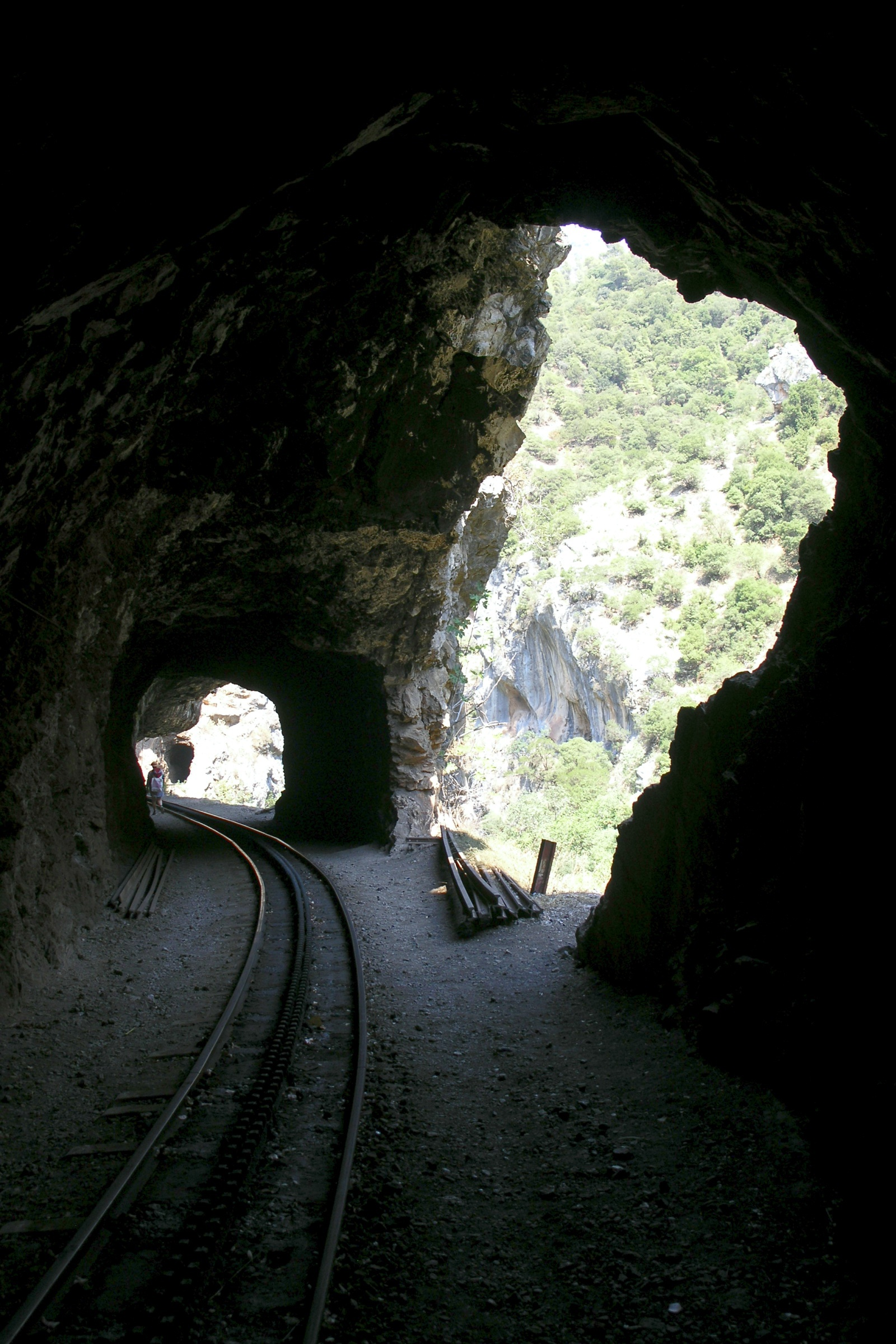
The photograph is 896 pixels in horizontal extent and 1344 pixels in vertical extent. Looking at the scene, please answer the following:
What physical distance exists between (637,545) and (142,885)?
46637 millimetres

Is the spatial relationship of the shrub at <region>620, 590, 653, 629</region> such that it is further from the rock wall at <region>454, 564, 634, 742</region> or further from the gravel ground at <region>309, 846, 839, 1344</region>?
the gravel ground at <region>309, 846, 839, 1344</region>

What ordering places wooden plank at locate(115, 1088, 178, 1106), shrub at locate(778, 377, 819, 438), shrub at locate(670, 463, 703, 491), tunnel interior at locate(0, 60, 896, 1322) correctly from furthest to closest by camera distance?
shrub at locate(670, 463, 703, 491) < shrub at locate(778, 377, 819, 438) < wooden plank at locate(115, 1088, 178, 1106) < tunnel interior at locate(0, 60, 896, 1322)

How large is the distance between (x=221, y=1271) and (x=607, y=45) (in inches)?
269

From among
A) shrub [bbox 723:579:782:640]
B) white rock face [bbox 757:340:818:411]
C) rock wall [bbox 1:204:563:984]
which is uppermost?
white rock face [bbox 757:340:818:411]

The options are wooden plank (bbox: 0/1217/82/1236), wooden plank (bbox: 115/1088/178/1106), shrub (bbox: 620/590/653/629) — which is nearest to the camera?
wooden plank (bbox: 0/1217/82/1236)

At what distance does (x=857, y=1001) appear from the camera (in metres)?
4.14

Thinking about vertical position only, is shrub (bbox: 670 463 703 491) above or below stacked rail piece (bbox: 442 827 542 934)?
above

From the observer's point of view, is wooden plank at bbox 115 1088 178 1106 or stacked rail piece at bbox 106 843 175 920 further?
stacked rail piece at bbox 106 843 175 920

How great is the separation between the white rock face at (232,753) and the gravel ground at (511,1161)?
33.1 m

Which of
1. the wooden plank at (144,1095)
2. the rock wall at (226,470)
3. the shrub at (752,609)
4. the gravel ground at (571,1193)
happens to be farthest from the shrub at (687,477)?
the wooden plank at (144,1095)

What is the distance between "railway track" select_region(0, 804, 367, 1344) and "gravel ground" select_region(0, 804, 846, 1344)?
0.16m

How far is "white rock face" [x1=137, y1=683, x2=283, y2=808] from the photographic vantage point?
4006cm

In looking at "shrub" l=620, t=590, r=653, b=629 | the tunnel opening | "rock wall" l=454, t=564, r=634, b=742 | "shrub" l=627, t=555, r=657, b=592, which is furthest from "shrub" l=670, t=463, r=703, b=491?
the tunnel opening

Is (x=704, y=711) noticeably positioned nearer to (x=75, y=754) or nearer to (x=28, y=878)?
(x=28, y=878)
